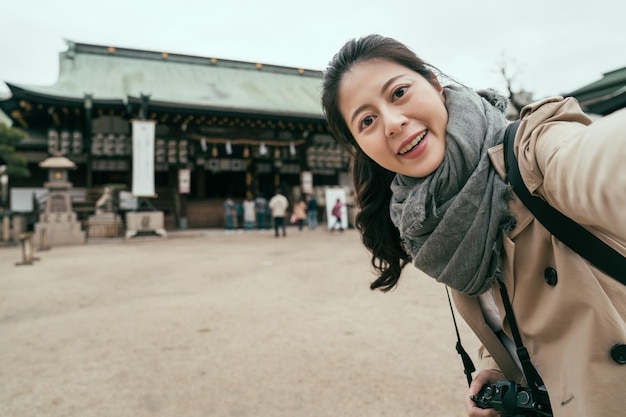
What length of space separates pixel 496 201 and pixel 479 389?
0.63 meters

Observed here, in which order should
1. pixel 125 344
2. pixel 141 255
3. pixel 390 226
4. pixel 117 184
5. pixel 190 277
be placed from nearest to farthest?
pixel 390 226 < pixel 125 344 < pixel 190 277 < pixel 141 255 < pixel 117 184

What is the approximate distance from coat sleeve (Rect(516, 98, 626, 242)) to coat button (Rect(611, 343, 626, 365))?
0.82 ft

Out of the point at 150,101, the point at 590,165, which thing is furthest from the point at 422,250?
the point at 150,101

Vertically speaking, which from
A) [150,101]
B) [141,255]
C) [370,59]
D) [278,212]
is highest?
[150,101]

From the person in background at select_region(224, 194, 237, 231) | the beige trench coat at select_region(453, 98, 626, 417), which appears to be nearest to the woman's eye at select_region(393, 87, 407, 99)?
the beige trench coat at select_region(453, 98, 626, 417)

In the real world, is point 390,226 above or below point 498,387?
above

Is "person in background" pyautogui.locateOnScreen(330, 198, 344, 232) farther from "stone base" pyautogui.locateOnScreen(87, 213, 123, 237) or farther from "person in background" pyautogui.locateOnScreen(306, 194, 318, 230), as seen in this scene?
"stone base" pyautogui.locateOnScreen(87, 213, 123, 237)

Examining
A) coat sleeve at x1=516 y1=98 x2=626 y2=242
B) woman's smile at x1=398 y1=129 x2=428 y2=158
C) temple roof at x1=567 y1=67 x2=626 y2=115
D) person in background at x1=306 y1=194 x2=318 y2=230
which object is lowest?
person in background at x1=306 y1=194 x2=318 y2=230

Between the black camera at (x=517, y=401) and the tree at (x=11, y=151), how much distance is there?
15.1 meters

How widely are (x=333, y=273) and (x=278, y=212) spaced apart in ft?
20.1

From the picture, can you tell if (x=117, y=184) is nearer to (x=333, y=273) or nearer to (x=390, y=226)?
(x=333, y=273)

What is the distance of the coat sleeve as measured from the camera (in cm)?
56

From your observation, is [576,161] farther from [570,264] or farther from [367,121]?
[367,121]

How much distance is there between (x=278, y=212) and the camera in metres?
12.2
